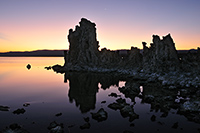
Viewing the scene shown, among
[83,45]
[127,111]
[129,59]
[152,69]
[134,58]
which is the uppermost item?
[83,45]

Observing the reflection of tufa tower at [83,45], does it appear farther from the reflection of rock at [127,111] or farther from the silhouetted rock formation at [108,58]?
the reflection of rock at [127,111]

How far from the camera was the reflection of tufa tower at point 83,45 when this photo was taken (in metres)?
76.3

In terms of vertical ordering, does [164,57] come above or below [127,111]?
above

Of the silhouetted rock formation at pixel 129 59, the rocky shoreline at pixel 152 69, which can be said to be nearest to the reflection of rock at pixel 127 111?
the rocky shoreline at pixel 152 69

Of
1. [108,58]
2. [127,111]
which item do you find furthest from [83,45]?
[127,111]

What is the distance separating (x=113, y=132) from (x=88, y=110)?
703 cm

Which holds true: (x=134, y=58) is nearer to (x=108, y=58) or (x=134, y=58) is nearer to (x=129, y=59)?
(x=129, y=59)

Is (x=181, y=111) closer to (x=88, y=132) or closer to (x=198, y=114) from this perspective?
(x=198, y=114)

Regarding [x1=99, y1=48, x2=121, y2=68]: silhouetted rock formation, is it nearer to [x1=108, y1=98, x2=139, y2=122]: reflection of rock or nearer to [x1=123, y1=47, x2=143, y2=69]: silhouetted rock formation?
[x1=123, y1=47, x2=143, y2=69]: silhouetted rock formation

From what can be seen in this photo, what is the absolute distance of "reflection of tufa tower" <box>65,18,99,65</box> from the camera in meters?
76.3

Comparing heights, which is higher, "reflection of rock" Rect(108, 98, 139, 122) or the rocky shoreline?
the rocky shoreline

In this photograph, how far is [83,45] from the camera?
77188 mm

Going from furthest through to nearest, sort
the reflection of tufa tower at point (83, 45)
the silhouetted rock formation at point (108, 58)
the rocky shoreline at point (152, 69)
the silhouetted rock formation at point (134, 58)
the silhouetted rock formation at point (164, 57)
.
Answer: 1. the silhouetted rock formation at point (108, 58)
2. the reflection of tufa tower at point (83, 45)
3. the silhouetted rock formation at point (134, 58)
4. the silhouetted rock formation at point (164, 57)
5. the rocky shoreline at point (152, 69)

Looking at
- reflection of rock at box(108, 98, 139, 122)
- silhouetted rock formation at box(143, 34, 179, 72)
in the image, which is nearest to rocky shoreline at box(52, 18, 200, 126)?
silhouetted rock formation at box(143, 34, 179, 72)
